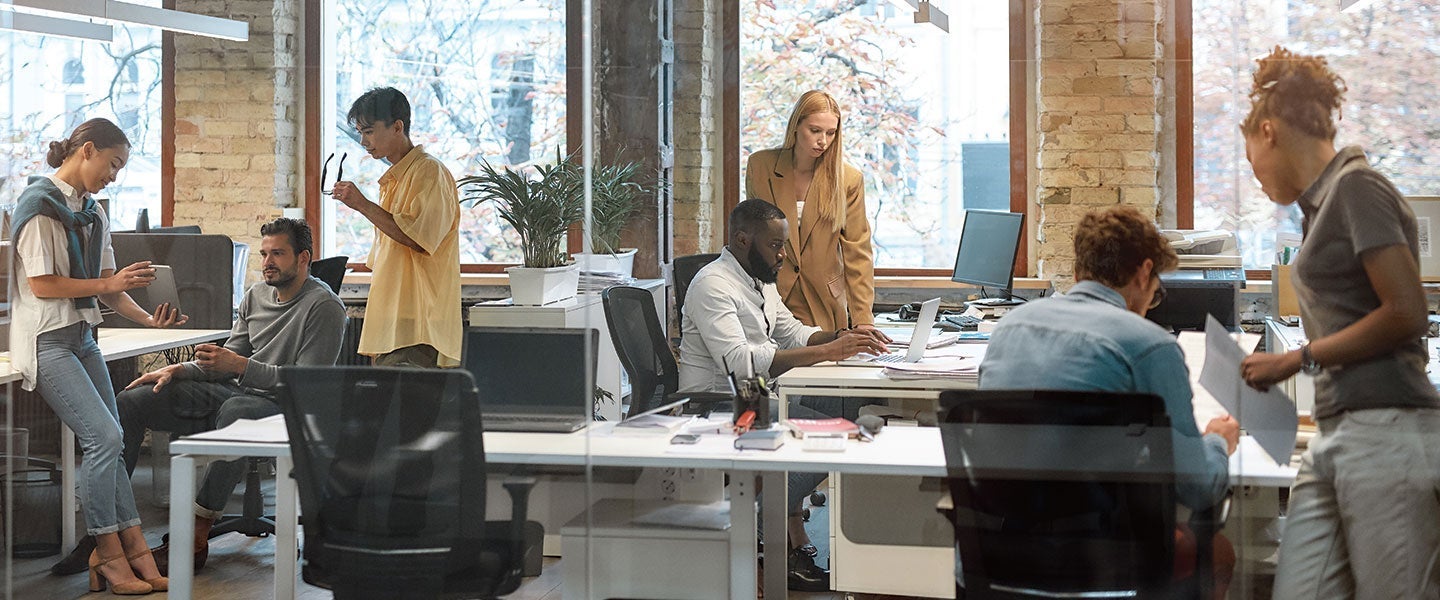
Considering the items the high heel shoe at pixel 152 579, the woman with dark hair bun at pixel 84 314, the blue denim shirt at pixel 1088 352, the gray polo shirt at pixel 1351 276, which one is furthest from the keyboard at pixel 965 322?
the high heel shoe at pixel 152 579

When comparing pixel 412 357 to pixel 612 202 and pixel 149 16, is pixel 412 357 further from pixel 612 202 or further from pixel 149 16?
pixel 149 16

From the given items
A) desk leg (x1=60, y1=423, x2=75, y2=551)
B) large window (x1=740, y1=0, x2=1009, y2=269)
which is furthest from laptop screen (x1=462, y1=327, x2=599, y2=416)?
desk leg (x1=60, y1=423, x2=75, y2=551)

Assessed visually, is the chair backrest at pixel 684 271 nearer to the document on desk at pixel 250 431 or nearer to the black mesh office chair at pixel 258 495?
the black mesh office chair at pixel 258 495

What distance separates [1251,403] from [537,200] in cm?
199

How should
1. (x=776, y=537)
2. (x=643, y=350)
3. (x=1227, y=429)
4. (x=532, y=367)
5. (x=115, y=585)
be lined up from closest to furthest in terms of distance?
(x=1227, y=429) < (x=776, y=537) < (x=643, y=350) < (x=532, y=367) < (x=115, y=585)

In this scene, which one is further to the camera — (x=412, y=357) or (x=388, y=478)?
(x=412, y=357)

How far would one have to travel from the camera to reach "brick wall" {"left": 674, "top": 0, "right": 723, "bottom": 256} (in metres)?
3.60

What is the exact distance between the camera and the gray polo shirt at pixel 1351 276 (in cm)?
302

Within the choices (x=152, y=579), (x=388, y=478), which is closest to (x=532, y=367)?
(x=388, y=478)

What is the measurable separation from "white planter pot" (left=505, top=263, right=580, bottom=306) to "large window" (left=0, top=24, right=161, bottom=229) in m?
1.07

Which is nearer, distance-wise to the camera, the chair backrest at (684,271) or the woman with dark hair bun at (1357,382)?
the woman with dark hair bun at (1357,382)

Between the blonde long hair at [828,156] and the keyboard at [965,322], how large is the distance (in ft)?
1.25

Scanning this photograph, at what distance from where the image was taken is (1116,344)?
112 inches

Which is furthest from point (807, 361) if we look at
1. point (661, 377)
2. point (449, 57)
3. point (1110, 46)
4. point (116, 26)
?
point (116, 26)
